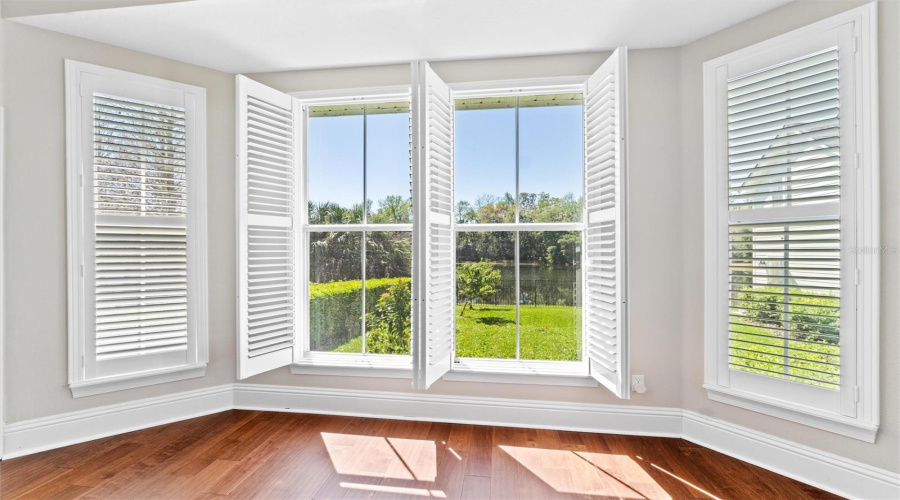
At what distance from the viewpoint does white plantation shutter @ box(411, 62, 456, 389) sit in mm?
2318

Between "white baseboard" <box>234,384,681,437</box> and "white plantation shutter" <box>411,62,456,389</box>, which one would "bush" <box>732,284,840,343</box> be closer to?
"white baseboard" <box>234,384,681,437</box>

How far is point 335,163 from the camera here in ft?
9.99

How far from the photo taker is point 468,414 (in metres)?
2.76

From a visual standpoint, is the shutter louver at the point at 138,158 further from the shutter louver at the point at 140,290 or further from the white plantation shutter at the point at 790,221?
the white plantation shutter at the point at 790,221

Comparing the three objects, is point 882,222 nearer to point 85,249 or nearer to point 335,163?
point 335,163

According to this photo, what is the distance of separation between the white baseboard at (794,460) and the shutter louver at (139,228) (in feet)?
11.7

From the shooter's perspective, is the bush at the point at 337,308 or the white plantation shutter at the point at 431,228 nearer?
the white plantation shutter at the point at 431,228

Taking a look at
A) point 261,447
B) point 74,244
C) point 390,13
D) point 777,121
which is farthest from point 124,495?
point 777,121

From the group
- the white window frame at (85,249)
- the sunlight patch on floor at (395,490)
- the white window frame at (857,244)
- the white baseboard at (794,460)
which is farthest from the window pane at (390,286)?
the white window frame at (857,244)

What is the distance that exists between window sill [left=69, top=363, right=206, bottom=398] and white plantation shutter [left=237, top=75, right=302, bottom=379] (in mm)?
610

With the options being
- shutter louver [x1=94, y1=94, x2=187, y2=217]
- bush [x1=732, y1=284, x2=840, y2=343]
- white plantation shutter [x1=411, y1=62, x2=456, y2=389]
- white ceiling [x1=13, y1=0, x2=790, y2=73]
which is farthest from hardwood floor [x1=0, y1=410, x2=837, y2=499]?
white ceiling [x1=13, y1=0, x2=790, y2=73]

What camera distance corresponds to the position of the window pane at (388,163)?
296 centimetres

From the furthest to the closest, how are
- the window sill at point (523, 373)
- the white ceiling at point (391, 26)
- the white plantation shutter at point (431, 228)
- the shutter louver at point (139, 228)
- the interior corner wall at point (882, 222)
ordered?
the window sill at point (523, 373)
the shutter louver at point (139, 228)
the white plantation shutter at point (431, 228)
the white ceiling at point (391, 26)
the interior corner wall at point (882, 222)

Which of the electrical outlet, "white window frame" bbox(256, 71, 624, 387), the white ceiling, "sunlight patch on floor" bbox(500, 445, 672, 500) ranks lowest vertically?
"sunlight patch on floor" bbox(500, 445, 672, 500)
